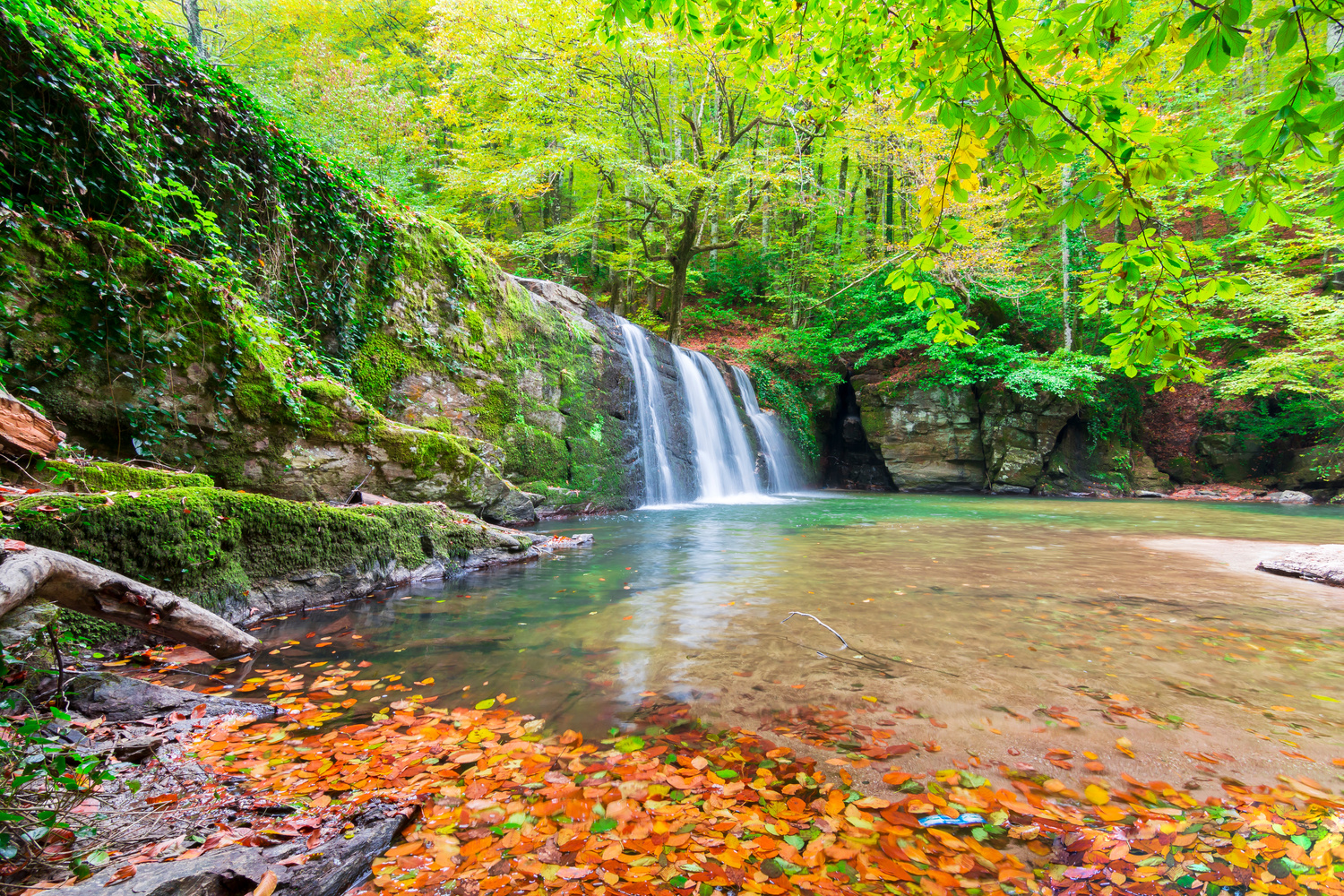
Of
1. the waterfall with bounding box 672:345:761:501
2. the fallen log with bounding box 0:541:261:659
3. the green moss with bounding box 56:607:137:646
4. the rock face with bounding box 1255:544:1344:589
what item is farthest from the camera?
the waterfall with bounding box 672:345:761:501

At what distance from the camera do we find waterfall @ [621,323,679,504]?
11.9 meters

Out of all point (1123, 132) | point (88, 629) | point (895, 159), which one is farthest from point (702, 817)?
point (895, 159)

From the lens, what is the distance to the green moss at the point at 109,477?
3234mm

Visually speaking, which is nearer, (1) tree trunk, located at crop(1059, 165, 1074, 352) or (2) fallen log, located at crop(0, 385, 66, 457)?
(2) fallen log, located at crop(0, 385, 66, 457)

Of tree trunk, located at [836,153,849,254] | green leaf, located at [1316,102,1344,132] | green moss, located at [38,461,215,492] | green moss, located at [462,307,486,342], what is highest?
tree trunk, located at [836,153,849,254]

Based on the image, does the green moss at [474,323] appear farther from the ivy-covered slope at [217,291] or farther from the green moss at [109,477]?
the green moss at [109,477]

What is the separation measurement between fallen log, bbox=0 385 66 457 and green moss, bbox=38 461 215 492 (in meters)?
0.12

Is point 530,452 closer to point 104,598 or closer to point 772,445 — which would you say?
point 104,598

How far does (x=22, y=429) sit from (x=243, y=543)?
1.24 meters

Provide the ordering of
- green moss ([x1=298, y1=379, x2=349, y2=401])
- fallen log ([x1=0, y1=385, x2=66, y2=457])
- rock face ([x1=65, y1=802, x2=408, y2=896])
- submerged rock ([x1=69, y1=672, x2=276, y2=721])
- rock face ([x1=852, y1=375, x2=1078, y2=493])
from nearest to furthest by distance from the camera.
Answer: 1. rock face ([x1=65, y1=802, x2=408, y2=896])
2. submerged rock ([x1=69, y1=672, x2=276, y2=721])
3. fallen log ([x1=0, y1=385, x2=66, y2=457])
4. green moss ([x1=298, y1=379, x2=349, y2=401])
5. rock face ([x1=852, y1=375, x2=1078, y2=493])

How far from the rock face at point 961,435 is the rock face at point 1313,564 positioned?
11.6 meters

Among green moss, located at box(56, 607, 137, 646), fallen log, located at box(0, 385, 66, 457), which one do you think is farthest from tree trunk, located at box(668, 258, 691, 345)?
green moss, located at box(56, 607, 137, 646)

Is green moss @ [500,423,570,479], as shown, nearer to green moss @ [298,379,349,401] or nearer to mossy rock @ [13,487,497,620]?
green moss @ [298,379,349,401]

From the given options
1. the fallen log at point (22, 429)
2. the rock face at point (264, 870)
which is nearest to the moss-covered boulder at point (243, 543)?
the fallen log at point (22, 429)
